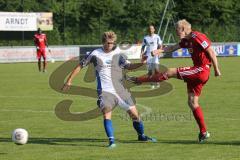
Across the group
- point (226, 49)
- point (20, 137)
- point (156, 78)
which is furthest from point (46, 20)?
point (20, 137)

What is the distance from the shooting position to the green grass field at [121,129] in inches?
411

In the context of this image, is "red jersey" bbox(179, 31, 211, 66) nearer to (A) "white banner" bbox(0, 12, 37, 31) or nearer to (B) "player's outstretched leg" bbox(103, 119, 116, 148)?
(B) "player's outstretched leg" bbox(103, 119, 116, 148)

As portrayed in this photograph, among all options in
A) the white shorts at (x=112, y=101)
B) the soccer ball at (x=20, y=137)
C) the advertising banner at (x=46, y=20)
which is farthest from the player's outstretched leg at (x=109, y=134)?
the advertising banner at (x=46, y=20)

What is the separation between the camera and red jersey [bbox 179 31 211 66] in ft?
38.0

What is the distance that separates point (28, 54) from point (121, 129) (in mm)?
35853

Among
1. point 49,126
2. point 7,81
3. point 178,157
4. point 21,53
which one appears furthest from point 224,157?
point 21,53

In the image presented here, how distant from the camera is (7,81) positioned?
28422mm

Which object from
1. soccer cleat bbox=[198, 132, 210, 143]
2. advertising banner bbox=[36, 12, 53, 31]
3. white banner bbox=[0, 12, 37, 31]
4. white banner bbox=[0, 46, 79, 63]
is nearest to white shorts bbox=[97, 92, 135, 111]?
soccer cleat bbox=[198, 132, 210, 143]

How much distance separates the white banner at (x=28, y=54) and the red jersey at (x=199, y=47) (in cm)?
3577

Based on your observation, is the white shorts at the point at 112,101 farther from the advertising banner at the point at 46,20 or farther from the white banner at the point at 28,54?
the advertising banner at the point at 46,20

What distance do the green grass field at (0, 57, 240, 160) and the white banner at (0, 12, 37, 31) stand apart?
98.1 feet

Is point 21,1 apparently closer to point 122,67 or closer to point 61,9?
point 61,9

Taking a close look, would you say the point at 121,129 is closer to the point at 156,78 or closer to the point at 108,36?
the point at 156,78

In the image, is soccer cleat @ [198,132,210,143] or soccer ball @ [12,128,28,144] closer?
soccer ball @ [12,128,28,144]
